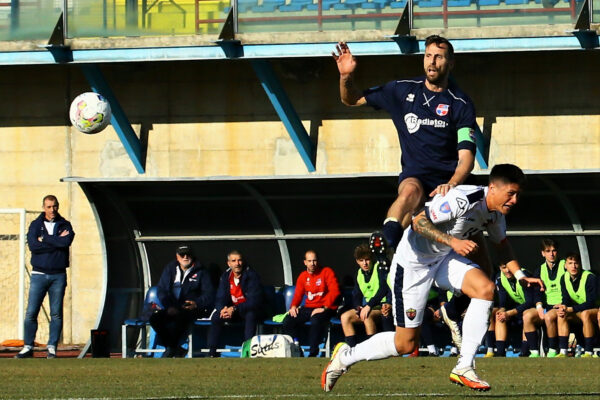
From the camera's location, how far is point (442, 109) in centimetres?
812

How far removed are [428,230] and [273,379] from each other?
2761mm

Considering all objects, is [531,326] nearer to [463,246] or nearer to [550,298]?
[550,298]

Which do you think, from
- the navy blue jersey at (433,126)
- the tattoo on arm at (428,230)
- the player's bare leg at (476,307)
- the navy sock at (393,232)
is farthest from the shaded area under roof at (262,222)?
the tattoo on arm at (428,230)

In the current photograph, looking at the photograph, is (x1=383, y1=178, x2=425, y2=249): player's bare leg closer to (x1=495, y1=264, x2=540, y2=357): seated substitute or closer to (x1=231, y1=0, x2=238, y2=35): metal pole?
(x1=495, y1=264, x2=540, y2=357): seated substitute

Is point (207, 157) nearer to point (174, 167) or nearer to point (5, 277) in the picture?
point (174, 167)

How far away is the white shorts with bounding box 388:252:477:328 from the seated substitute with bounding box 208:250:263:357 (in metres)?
6.89

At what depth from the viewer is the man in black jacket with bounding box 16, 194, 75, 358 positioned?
14.0 metres

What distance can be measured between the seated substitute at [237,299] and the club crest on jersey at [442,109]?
6449 millimetres

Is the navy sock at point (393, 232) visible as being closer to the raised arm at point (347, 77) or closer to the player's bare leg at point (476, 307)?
the player's bare leg at point (476, 307)

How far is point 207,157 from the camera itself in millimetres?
17125

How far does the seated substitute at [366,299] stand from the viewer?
1387 cm

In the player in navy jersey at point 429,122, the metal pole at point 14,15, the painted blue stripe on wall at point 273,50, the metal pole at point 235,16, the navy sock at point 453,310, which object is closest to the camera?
the player in navy jersey at point 429,122

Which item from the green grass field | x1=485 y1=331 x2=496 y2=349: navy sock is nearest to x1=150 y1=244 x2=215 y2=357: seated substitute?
the green grass field

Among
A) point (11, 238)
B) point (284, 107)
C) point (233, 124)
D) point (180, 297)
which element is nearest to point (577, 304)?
point (180, 297)
